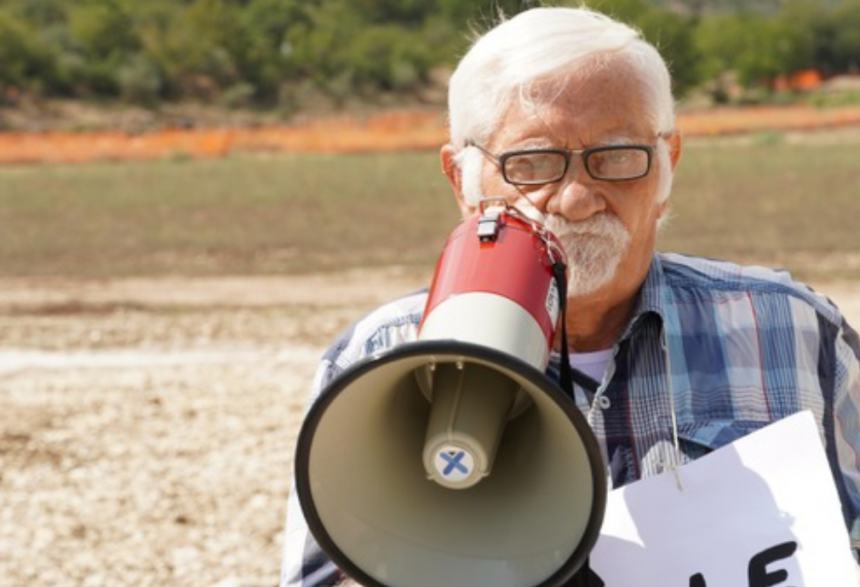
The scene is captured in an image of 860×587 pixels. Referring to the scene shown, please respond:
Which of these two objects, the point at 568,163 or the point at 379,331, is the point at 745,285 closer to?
the point at 568,163

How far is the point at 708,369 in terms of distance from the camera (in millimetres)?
2656

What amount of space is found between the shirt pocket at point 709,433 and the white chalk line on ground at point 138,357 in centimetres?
734

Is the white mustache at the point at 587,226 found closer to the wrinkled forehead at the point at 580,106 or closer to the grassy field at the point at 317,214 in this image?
the wrinkled forehead at the point at 580,106

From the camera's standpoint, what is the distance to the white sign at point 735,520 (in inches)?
90.6

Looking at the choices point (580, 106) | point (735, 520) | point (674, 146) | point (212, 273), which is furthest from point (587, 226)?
point (212, 273)

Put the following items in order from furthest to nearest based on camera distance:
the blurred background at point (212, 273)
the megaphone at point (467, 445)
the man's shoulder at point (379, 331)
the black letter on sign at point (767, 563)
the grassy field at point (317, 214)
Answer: the grassy field at point (317, 214), the blurred background at point (212, 273), the man's shoulder at point (379, 331), the black letter on sign at point (767, 563), the megaphone at point (467, 445)

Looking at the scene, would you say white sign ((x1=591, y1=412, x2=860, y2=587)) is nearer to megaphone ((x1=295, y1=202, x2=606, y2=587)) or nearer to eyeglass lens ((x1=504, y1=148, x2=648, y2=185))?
megaphone ((x1=295, y1=202, x2=606, y2=587))

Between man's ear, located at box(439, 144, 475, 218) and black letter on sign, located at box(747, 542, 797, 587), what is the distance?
2.56 feet

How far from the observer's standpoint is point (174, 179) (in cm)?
2656

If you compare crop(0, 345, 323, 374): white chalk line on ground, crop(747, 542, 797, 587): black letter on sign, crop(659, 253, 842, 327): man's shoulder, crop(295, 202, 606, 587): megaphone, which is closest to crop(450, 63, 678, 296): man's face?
crop(659, 253, 842, 327): man's shoulder

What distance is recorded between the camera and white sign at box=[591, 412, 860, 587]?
7.55 feet

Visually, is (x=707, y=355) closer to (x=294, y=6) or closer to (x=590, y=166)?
(x=590, y=166)

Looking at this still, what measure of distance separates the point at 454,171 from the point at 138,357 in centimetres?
787

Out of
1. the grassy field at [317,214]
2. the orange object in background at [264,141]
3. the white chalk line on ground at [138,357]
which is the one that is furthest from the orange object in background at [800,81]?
the white chalk line on ground at [138,357]
